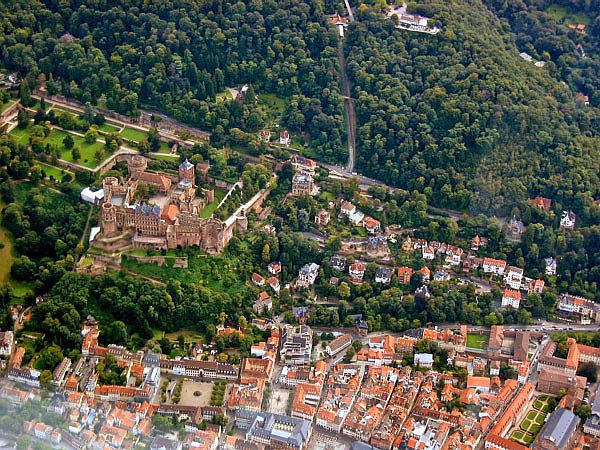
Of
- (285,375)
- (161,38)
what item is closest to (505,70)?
(161,38)

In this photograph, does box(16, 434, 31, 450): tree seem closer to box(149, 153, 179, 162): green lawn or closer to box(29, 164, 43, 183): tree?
box(29, 164, 43, 183): tree

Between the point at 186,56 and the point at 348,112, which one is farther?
the point at 186,56

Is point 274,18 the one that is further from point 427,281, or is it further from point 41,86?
point 427,281

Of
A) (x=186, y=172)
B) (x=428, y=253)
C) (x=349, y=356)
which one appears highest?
(x=186, y=172)

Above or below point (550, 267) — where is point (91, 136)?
below

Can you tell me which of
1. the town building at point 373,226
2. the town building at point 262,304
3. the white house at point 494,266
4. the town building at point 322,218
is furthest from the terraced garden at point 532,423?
the town building at point 322,218

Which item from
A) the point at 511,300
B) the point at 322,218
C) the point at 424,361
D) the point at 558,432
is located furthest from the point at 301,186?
the point at 558,432

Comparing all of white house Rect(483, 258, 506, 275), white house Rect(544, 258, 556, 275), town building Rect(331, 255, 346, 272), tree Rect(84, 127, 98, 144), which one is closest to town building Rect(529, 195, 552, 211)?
white house Rect(544, 258, 556, 275)

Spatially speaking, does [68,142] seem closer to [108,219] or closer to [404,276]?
[108,219]
